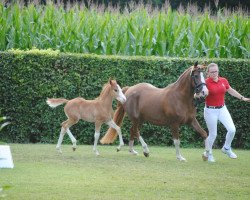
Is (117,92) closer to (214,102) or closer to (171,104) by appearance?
(171,104)

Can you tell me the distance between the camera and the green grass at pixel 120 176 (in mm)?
11163

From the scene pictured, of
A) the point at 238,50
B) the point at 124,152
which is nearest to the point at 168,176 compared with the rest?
the point at 124,152

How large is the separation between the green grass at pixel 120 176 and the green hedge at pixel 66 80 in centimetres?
227

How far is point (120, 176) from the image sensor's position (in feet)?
42.0

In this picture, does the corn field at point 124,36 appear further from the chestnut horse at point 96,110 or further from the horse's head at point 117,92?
the horse's head at point 117,92

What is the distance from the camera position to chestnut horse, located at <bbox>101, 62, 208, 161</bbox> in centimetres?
1496

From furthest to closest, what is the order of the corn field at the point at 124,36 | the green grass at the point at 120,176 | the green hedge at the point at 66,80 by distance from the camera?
the corn field at the point at 124,36 → the green hedge at the point at 66,80 → the green grass at the point at 120,176

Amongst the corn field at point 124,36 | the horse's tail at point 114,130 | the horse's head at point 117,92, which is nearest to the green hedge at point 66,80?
the corn field at point 124,36

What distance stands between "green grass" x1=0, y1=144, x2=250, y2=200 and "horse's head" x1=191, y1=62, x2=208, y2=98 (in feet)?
4.18

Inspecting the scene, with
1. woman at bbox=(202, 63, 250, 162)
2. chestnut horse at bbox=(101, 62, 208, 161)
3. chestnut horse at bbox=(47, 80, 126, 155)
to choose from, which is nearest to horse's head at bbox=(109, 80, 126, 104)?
chestnut horse at bbox=(47, 80, 126, 155)

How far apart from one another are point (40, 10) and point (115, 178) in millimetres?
10754

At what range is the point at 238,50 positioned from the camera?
21.4 metres

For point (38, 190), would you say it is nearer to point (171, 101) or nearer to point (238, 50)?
point (171, 101)

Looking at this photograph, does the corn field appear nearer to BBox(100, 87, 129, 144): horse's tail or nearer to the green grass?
BBox(100, 87, 129, 144): horse's tail
